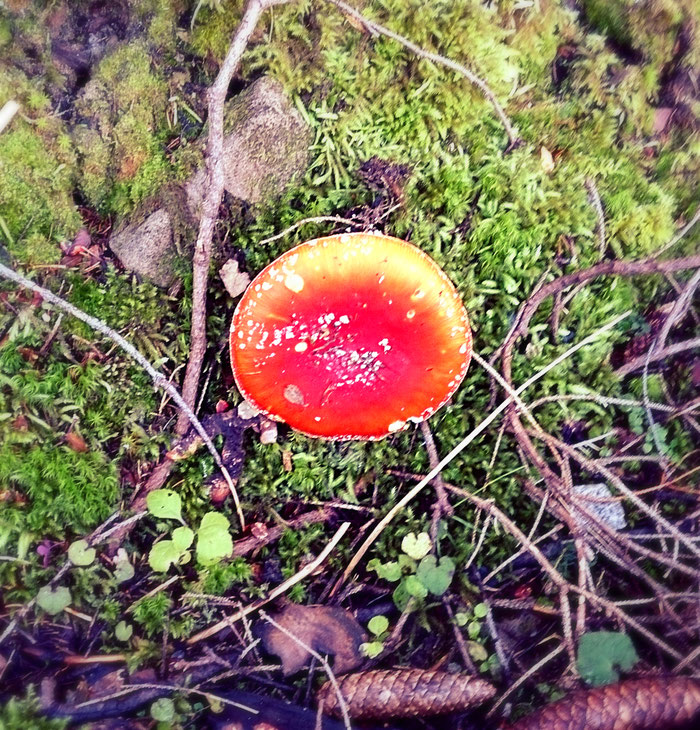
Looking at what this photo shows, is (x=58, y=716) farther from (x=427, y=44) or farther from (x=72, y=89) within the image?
(x=427, y=44)

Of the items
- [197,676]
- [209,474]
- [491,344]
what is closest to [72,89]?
[209,474]

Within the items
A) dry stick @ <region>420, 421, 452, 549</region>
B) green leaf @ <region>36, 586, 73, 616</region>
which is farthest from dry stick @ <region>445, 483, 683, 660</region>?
green leaf @ <region>36, 586, 73, 616</region>

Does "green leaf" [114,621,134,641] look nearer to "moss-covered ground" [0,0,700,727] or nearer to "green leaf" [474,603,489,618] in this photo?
"moss-covered ground" [0,0,700,727]

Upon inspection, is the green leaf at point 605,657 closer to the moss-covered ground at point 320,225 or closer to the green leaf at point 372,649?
the moss-covered ground at point 320,225

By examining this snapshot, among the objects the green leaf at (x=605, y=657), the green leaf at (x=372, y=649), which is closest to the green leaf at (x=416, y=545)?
the green leaf at (x=372, y=649)

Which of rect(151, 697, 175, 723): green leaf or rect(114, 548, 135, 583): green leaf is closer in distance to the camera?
rect(151, 697, 175, 723): green leaf

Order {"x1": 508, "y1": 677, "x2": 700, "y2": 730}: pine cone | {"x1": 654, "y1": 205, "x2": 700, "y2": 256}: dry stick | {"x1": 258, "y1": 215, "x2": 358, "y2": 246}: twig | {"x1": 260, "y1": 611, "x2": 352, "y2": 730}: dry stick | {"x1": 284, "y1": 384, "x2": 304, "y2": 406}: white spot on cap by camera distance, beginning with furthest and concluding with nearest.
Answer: {"x1": 654, "y1": 205, "x2": 700, "y2": 256}: dry stick → {"x1": 258, "y1": 215, "x2": 358, "y2": 246}: twig → {"x1": 284, "y1": 384, "x2": 304, "y2": 406}: white spot on cap → {"x1": 260, "y1": 611, "x2": 352, "y2": 730}: dry stick → {"x1": 508, "y1": 677, "x2": 700, "y2": 730}: pine cone

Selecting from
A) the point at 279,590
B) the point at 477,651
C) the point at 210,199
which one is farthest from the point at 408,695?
the point at 210,199
